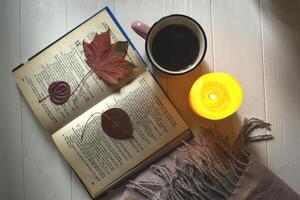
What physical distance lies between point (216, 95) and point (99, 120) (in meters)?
0.21

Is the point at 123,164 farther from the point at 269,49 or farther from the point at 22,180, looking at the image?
the point at 269,49

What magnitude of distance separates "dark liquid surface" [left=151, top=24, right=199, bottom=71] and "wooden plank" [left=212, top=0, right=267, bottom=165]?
7 centimetres

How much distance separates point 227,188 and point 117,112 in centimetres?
24

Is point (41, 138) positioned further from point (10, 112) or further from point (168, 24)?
point (168, 24)

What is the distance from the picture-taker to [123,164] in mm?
654

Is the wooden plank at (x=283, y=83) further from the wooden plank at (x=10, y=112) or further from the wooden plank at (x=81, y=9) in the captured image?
the wooden plank at (x=10, y=112)

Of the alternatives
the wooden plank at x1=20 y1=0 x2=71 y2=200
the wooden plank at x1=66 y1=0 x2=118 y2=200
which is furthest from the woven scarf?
the wooden plank at x1=66 y1=0 x2=118 y2=200

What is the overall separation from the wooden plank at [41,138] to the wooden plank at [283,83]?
0.39 meters

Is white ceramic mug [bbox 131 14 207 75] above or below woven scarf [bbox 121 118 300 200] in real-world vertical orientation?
above

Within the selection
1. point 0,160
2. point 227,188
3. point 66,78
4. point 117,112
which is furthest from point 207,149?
point 0,160

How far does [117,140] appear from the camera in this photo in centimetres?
66

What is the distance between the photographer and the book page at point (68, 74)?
2.17ft

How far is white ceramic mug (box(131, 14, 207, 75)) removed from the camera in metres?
0.60

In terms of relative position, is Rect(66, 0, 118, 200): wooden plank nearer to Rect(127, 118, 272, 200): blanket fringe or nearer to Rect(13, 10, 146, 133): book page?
Rect(13, 10, 146, 133): book page
